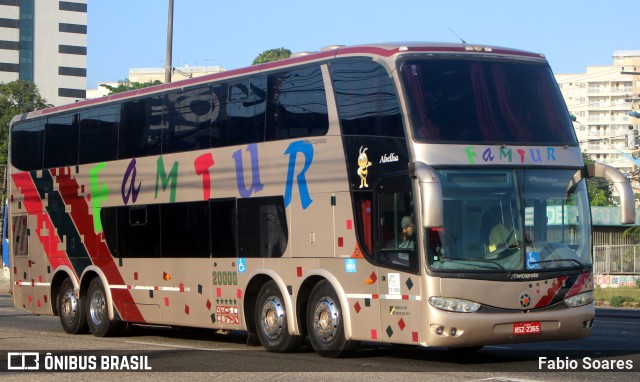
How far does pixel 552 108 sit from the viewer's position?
14.9 m

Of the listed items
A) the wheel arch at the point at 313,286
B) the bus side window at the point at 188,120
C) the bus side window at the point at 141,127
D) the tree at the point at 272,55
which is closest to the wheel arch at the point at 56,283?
the bus side window at the point at 141,127

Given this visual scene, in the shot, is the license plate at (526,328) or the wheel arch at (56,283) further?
the wheel arch at (56,283)

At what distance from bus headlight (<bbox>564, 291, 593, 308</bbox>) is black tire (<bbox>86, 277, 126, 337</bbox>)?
9621 mm

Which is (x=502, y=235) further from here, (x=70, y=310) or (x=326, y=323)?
(x=70, y=310)

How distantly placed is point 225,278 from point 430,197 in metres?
5.47

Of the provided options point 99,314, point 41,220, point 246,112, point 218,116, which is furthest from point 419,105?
point 41,220

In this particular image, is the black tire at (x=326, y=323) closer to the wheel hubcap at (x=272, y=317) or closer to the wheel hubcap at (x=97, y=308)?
the wheel hubcap at (x=272, y=317)

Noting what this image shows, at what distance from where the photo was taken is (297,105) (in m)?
16.1

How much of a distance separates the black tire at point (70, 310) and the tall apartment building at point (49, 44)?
12350cm

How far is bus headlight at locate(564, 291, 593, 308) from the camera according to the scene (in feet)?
46.4

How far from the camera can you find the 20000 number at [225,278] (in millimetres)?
17314

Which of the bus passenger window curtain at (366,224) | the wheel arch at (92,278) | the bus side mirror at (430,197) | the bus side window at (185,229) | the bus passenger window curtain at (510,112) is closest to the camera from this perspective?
the bus side mirror at (430,197)

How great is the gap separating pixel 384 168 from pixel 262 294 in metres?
3.49

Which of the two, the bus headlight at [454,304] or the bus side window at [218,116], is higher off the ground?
the bus side window at [218,116]
